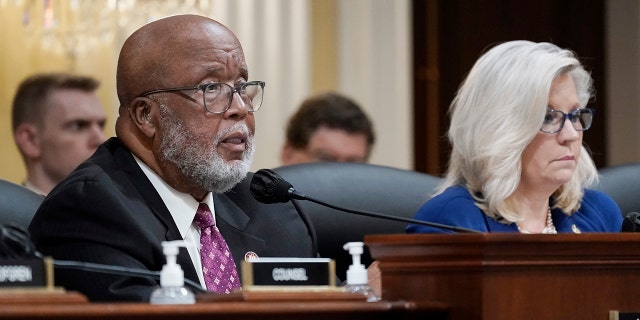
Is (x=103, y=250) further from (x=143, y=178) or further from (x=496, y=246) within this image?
(x=496, y=246)

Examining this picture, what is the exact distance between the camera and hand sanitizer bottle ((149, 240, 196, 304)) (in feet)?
5.69

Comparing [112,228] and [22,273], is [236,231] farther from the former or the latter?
[22,273]

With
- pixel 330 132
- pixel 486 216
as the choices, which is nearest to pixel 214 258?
pixel 486 216

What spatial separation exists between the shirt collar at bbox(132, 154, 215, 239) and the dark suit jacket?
3cm

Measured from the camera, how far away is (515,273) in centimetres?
180

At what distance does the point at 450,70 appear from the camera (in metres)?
6.06

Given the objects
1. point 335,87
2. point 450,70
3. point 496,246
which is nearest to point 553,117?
point 496,246

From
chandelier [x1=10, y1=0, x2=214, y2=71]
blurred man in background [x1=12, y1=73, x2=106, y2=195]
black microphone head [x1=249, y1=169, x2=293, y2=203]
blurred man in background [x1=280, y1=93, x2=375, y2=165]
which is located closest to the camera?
black microphone head [x1=249, y1=169, x2=293, y2=203]

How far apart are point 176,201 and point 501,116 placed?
77 centimetres

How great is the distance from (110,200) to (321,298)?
84 cm

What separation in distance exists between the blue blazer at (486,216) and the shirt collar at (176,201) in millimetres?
521

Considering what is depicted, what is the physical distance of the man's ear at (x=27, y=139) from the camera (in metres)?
4.38

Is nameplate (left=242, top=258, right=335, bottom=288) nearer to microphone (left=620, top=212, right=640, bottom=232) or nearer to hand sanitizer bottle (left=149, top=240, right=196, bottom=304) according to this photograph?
hand sanitizer bottle (left=149, top=240, right=196, bottom=304)

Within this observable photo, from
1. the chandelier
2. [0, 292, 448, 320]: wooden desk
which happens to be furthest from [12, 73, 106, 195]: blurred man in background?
[0, 292, 448, 320]: wooden desk
